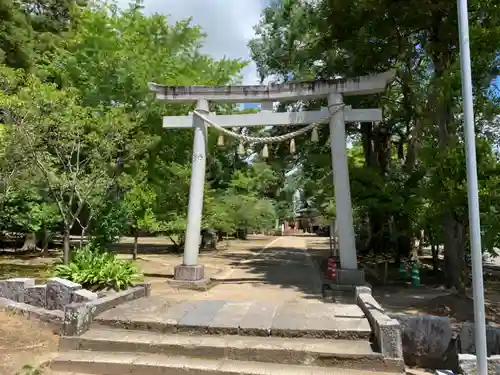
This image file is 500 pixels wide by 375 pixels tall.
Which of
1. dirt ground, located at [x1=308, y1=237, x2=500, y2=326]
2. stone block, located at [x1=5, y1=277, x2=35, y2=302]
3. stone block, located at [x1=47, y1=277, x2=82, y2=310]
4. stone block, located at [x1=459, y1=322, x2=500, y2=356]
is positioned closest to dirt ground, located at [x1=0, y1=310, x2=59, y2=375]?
stone block, located at [x1=47, y1=277, x2=82, y2=310]

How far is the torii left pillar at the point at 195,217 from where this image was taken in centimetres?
1083

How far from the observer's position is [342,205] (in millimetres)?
10312

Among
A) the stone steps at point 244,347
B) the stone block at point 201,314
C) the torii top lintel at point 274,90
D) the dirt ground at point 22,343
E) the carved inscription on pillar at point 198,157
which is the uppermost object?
the torii top lintel at point 274,90

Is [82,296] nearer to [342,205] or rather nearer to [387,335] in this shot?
[387,335]

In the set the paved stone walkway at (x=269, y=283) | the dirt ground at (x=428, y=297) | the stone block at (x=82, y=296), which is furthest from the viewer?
the paved stone walkway at (x=269, y=283)

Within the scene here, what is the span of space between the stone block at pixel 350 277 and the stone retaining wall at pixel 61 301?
4.60 m

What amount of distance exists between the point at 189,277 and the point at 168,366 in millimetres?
6083

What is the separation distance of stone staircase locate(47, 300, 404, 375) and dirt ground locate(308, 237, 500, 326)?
2427 millimetres

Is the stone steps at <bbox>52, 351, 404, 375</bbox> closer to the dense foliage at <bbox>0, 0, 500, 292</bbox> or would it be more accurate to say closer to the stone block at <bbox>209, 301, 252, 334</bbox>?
the stone block at <bbox>209, 301, 252, 334</bbox>

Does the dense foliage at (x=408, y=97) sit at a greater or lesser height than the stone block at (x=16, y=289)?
greater

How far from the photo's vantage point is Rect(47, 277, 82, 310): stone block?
670 cm

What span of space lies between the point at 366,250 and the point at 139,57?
12.8 meters

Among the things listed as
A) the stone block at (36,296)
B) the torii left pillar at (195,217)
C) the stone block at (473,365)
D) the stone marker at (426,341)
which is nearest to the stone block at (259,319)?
the stone marker at (426,341)

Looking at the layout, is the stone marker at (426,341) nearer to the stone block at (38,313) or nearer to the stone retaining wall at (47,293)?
the stone retaining wall at (47,293)
